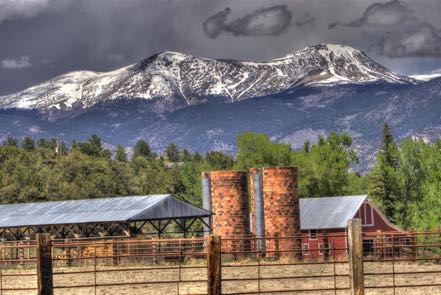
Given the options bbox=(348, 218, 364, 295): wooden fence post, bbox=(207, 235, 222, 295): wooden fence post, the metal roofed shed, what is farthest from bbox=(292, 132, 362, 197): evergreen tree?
bbox=(207, 235, 222, 295): wooden fence post

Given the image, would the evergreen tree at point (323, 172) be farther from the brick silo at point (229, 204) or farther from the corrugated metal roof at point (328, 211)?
the brick silo at point (229, 204)

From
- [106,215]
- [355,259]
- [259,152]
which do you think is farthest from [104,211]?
[259,152]

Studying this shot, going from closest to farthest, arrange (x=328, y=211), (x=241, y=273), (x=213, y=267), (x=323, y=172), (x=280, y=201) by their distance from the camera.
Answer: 1. (x=213, y=267)
2. (x=241, y=273)
3. (x=280, y=201)
4. (x=328, y=211)
5. (x=323, y=172)

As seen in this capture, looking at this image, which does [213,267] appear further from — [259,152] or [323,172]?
[259,152]

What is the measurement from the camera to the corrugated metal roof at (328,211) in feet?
211

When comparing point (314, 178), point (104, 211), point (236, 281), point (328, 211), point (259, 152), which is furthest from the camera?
point (259, 152)

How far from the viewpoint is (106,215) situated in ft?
159

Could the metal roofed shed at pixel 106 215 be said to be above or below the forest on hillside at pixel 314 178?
below

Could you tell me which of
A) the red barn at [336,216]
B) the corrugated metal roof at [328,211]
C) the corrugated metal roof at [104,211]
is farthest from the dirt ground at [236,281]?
the corrugated metal roof at [328,211]

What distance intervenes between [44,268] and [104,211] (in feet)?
107

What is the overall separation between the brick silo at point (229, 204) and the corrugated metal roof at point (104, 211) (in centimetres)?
214

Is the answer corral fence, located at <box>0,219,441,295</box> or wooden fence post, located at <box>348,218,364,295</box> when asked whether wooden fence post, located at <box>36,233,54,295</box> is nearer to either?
corral fence, located at <box>0,219,441,295</box>

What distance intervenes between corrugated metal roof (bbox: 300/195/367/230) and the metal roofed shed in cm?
1538

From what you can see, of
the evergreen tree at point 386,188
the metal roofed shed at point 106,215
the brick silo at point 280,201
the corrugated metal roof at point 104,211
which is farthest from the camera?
the evergreen tree at point 386,188
